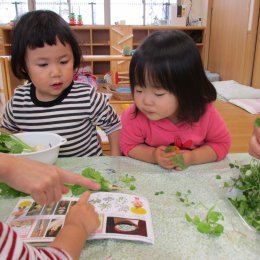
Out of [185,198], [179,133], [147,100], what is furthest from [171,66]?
[185,198]

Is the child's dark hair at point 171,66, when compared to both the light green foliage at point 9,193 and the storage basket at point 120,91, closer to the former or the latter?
the light green foliage at point 9,193

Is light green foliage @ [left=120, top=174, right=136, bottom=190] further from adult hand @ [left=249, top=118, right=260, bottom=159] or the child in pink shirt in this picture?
adult hand @ [left=249, top=118, right=260, bottom=159]

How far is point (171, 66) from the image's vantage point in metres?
0.93

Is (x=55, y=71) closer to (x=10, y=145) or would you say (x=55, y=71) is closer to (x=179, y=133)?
(x=10, y=145)

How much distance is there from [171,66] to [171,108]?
14cm

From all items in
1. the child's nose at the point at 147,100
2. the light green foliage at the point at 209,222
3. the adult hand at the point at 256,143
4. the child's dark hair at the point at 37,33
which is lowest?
the light green foliage at the point at 209,222

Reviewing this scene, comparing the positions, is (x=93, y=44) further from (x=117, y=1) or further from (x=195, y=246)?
(x=195, y=246)

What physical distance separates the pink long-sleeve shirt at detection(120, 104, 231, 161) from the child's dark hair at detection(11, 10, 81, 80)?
1.26 ft

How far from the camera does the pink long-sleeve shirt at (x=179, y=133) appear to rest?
1.09 metres

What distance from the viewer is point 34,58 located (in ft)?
3.43

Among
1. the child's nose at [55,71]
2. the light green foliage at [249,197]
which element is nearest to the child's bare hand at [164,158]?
the light green foliage at [249,197]

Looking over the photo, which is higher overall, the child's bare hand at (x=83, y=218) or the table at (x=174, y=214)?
the child's bare hand at (x=83, y=218)

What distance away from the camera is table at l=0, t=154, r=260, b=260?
1.98ft

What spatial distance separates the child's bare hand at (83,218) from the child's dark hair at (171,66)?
0.45 m
